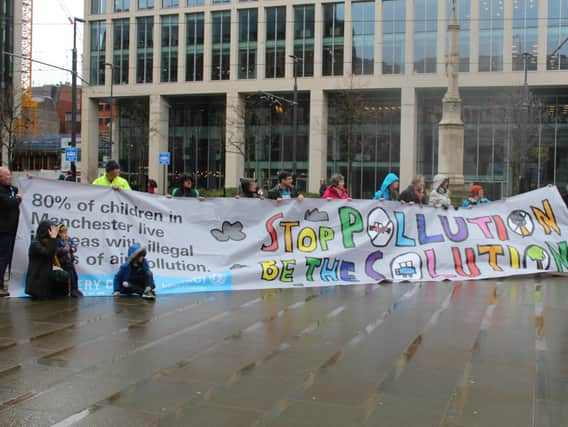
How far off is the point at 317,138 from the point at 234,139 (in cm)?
687

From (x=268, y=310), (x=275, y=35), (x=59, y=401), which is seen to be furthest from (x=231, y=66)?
(x=59, y=401)

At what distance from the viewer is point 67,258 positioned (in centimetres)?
955

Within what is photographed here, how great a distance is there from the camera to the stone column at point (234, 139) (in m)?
55.8

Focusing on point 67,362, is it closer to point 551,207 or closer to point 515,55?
point 551,207

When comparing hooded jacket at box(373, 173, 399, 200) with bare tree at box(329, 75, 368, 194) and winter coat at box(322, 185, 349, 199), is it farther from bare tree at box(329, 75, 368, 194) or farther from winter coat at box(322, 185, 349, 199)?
bare tree at box(329, 75, 368, 194)

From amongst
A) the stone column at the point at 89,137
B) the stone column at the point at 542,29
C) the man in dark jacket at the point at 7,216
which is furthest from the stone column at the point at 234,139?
the man in dark jacket at the point at 7,216

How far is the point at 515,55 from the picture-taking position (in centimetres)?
4822

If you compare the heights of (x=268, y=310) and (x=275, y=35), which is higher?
(x=275, y=35)

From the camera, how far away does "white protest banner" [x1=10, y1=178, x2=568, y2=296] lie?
998 cm

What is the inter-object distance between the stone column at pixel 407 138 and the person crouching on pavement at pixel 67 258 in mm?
43249

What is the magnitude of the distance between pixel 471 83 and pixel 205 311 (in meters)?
43.1

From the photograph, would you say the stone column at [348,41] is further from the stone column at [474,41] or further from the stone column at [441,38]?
the stone column at [474,41]

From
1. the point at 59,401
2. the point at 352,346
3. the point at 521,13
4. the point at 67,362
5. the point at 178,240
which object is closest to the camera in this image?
the point at 59,401

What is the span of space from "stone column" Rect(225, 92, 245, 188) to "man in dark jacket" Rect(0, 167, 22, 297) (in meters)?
44.8
